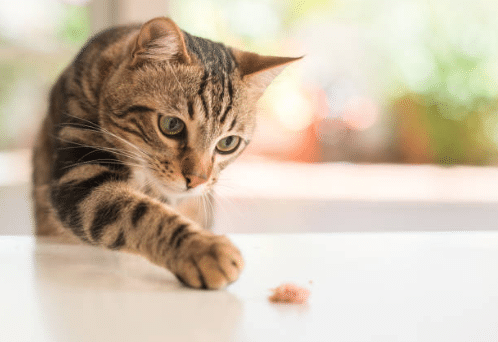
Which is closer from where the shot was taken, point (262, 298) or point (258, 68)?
point (262, 298)

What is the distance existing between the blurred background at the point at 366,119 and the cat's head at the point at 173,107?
0.98 metres

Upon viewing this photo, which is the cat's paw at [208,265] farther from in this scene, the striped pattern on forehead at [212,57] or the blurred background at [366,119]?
the blurred background at [366,119]

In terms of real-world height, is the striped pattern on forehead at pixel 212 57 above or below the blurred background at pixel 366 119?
above

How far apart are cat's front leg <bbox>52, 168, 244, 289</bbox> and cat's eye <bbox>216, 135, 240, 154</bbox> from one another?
0.20 m

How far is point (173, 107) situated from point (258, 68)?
0.22 m

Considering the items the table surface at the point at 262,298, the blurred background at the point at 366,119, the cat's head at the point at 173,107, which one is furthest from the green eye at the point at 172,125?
the blurred background at the point at 366,119

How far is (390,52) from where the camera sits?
86.2 inches

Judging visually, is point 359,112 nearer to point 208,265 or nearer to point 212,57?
point 212,57

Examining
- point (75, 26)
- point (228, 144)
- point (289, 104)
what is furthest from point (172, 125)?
point (289, 104)

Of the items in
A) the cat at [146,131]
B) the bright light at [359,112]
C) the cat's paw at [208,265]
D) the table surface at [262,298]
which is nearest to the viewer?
the table surface at [262,298]

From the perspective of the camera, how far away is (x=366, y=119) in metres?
2.21

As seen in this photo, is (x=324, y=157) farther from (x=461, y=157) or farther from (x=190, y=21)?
(x=190, y=21)

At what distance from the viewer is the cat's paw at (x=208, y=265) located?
0.68m

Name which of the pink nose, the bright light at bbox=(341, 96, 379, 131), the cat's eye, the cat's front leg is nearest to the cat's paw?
the cat's front leg
